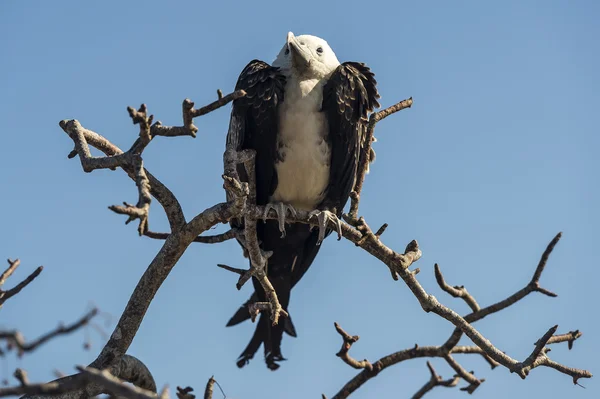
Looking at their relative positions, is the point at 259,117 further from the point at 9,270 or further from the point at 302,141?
the point at 9,270

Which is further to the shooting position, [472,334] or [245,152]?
[245,152]

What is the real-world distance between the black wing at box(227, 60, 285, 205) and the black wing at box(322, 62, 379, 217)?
0.39m

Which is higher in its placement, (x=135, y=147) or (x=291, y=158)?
(x=291, y=158)

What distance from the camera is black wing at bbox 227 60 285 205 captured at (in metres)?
6.23

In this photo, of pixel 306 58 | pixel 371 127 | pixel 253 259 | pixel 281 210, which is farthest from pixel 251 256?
pixel 306 58

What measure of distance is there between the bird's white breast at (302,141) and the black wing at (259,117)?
6 centimetres

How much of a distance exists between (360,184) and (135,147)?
5.58 feet

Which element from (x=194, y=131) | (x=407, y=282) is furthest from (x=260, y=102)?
(x=194, y=131)

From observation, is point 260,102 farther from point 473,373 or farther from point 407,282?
→ point 473,373

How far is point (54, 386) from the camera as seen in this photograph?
3.04 m

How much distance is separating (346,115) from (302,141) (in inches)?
14.8

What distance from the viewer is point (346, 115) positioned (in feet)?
20.8

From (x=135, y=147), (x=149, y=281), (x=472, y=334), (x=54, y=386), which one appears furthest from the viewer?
(x=472, y=334)

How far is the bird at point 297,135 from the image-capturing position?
629cm
